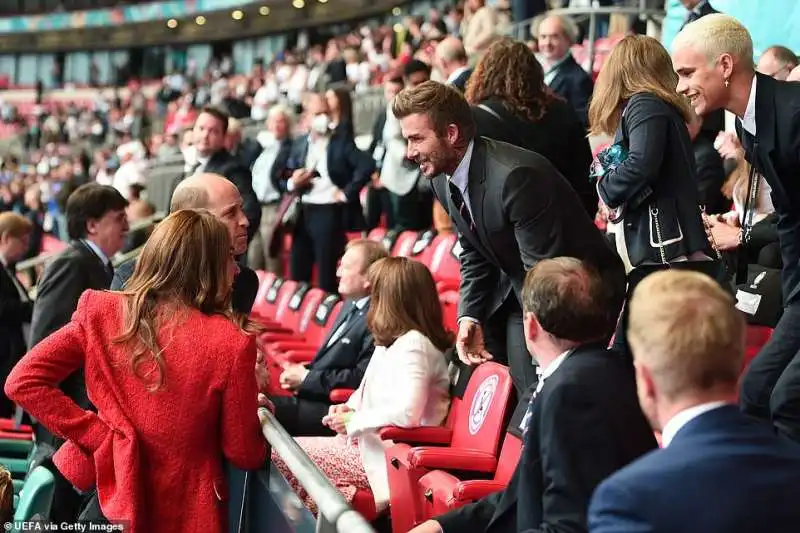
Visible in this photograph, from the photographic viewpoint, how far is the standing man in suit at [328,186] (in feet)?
26.6

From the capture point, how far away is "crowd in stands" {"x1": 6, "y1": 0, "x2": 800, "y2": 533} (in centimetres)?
180

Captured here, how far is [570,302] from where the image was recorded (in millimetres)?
2564

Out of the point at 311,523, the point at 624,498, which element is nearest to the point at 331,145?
the point at 311,523

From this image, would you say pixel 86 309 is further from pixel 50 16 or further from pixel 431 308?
pixel 50 16

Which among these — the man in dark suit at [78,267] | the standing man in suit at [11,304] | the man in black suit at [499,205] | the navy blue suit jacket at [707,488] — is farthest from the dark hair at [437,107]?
the standing man in suit at [11,304]

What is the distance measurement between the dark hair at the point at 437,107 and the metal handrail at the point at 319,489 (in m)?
1.06

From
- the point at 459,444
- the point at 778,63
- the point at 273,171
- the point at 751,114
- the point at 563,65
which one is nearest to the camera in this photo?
the point at 751,114

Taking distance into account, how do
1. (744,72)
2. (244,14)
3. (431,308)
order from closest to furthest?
A: (744,72)
(431,308)
(244,14)

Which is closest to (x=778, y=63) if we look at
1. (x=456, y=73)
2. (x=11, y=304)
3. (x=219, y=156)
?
(x=456, y=73)

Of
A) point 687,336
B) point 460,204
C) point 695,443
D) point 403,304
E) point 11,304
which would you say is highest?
A: point 687,336

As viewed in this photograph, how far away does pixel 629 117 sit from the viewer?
3.54 meters

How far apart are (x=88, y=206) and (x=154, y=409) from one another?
190cm

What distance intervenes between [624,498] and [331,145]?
21.7ft

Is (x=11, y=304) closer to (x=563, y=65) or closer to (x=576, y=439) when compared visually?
(x=563, y=65)
